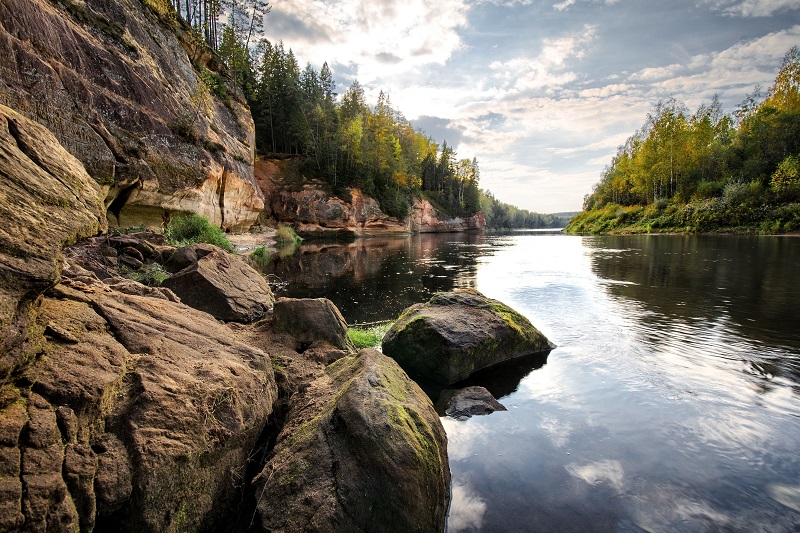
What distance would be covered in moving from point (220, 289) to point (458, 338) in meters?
5.33

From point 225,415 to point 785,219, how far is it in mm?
53346

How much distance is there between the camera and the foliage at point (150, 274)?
30.0ft

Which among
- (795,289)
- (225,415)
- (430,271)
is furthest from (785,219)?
(225,415)

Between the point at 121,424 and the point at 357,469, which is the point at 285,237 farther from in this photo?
the point at 357,469

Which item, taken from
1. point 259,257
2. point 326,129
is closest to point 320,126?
point 326,129

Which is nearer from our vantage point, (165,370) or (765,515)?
(165,370)

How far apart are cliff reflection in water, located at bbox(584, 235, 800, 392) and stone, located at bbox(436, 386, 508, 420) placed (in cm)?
506

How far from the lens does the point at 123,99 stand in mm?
15188

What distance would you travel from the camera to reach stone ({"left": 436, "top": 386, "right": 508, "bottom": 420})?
581cm

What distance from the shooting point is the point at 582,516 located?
3848 mm

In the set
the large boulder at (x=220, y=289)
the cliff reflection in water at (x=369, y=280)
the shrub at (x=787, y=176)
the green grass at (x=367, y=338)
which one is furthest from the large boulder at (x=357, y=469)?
the shrub at (x=787, y=176)

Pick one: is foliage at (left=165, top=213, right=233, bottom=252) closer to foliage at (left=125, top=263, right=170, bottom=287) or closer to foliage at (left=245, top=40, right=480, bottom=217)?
foliage at (left=125, top=263, right=170, bottom=287)

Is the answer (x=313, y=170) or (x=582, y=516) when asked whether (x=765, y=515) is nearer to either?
(x=582, y=516)

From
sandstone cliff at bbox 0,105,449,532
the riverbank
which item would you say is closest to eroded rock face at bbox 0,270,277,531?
sandstone cliff at bbox 0,105,449,532
